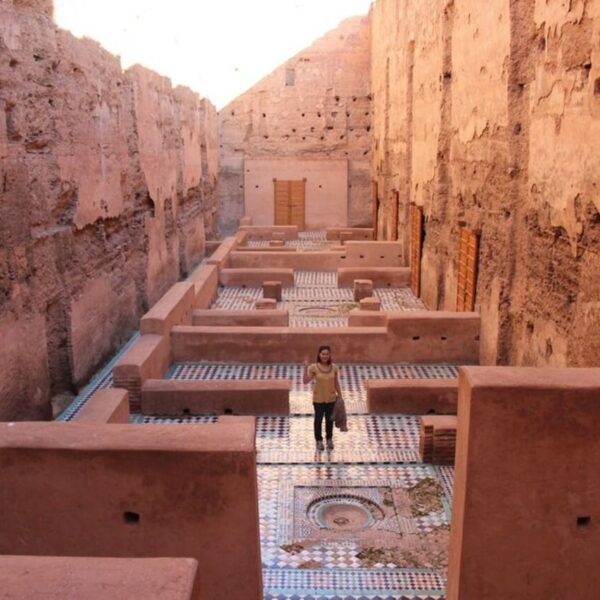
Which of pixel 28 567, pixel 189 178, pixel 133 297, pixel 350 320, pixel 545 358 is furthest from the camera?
pixel 189 178

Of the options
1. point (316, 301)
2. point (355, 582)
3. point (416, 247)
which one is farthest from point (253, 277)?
point (355, 582)

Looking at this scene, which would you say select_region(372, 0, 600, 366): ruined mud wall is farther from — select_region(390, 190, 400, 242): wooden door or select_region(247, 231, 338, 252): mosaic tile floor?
select_region(247, 231, 338, 252): mosaic tile floor

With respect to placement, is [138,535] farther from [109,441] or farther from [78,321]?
[78,321]

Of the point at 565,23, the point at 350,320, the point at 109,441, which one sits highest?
the point at 565,23

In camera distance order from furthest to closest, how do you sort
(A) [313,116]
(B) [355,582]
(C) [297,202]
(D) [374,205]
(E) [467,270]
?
(C) [297,202], (A) [313,116], (D) [374,205], (E) [467,270], (B) [355,582]

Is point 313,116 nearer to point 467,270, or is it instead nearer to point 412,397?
point 467,270

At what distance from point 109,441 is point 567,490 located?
2255 mm

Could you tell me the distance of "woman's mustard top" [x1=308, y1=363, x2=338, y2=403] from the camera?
602 centimetres

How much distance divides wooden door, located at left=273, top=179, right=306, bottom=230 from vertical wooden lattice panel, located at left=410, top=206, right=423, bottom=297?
835 centimetres

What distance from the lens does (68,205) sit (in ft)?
24.5

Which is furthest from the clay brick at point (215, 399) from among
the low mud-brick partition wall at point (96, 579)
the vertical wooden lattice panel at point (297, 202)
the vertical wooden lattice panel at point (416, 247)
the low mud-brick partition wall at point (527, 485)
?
the vertical wooden lattice panel at point (297, 202)

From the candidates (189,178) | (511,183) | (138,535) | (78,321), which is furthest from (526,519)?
(189,178)

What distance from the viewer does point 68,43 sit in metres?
7.45

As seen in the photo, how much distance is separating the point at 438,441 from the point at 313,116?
52.1 ft
